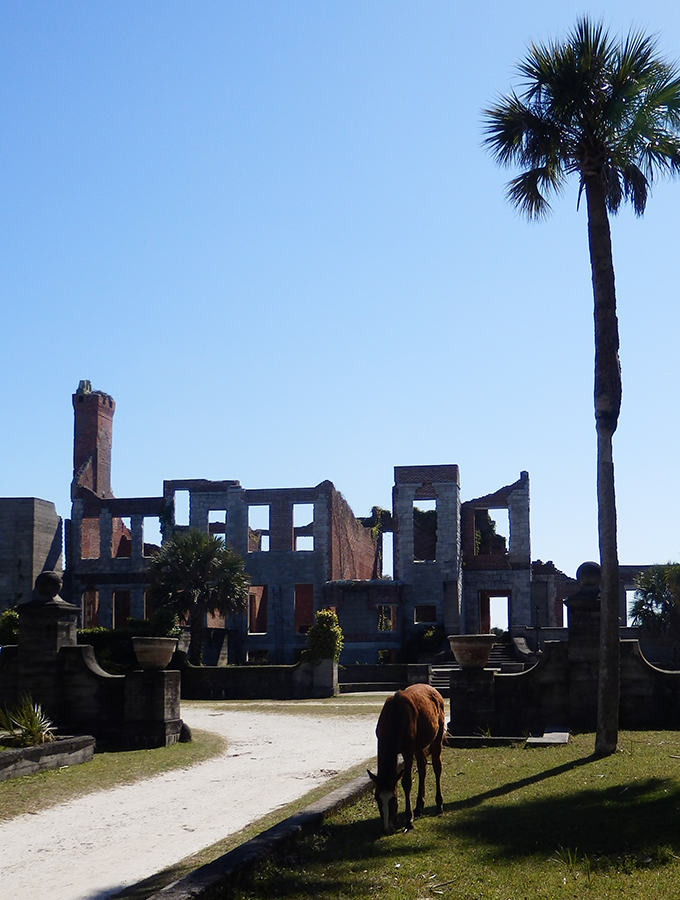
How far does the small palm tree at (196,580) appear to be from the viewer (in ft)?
115

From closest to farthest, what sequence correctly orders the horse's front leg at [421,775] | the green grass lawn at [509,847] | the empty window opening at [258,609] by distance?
the green grass lawn at [509,847] → the horse's front leg at [421,775] → the empty window opening at [258,609]

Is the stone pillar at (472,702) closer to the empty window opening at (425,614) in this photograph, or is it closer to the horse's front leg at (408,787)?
the horse's front leg at (408,787)

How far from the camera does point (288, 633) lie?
148 feet

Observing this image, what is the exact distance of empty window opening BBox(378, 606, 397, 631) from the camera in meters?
44.7

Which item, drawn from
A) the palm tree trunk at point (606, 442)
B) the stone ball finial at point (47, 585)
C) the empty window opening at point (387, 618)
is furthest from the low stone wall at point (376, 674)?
the palm tree trunk at point (606, 442)

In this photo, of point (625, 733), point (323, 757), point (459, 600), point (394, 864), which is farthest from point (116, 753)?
point (459, 600)

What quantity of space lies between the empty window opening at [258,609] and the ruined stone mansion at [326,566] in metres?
0.32

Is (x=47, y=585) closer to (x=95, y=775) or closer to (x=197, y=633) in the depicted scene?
(x=95, y=775)

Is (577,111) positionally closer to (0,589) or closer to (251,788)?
(251,788)

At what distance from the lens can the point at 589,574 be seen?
16812mm

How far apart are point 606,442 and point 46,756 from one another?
8949 mm

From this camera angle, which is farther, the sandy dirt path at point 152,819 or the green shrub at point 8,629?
the green shrub at point 8,629

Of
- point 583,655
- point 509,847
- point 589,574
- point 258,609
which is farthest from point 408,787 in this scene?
point 258,609

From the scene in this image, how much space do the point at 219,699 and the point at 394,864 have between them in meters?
22.6
